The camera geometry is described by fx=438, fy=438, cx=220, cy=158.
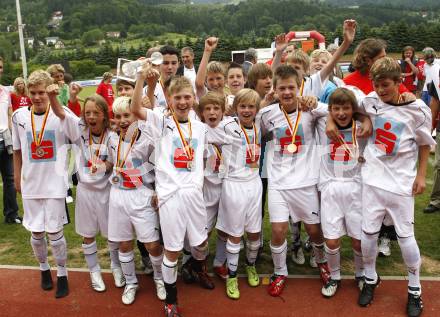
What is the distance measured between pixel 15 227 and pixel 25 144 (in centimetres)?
260

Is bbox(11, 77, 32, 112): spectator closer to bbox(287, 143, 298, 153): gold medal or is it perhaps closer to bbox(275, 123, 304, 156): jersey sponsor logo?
bbox(275, 123, 304, 156): jersey sponsor logo

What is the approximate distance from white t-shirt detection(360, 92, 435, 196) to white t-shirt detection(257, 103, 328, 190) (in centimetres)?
50

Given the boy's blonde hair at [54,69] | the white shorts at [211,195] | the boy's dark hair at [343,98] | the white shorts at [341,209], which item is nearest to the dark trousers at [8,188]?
the boy's blonde hair at [54,69]

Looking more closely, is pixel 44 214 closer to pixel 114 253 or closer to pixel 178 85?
pixel 114 253

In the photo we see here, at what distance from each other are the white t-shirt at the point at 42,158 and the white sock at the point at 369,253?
2770mm

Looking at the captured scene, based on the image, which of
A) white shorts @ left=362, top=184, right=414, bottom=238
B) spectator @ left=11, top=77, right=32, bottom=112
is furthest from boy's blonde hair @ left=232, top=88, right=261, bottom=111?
spectator @ left=11, top=77, right=32, bottom=112

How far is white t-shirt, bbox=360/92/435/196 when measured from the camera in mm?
3555

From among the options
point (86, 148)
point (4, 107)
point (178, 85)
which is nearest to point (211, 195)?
point (178, 85)

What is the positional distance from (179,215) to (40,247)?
1.52m

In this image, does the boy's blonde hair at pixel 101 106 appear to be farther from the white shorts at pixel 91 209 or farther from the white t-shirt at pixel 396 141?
the white t-shirt at pixel 396 141

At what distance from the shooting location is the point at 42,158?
405 cm

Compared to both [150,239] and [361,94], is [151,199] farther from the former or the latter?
[361,94]

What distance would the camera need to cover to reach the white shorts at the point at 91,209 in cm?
413

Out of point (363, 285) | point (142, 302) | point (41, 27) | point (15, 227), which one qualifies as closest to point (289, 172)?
point (363, 285)
